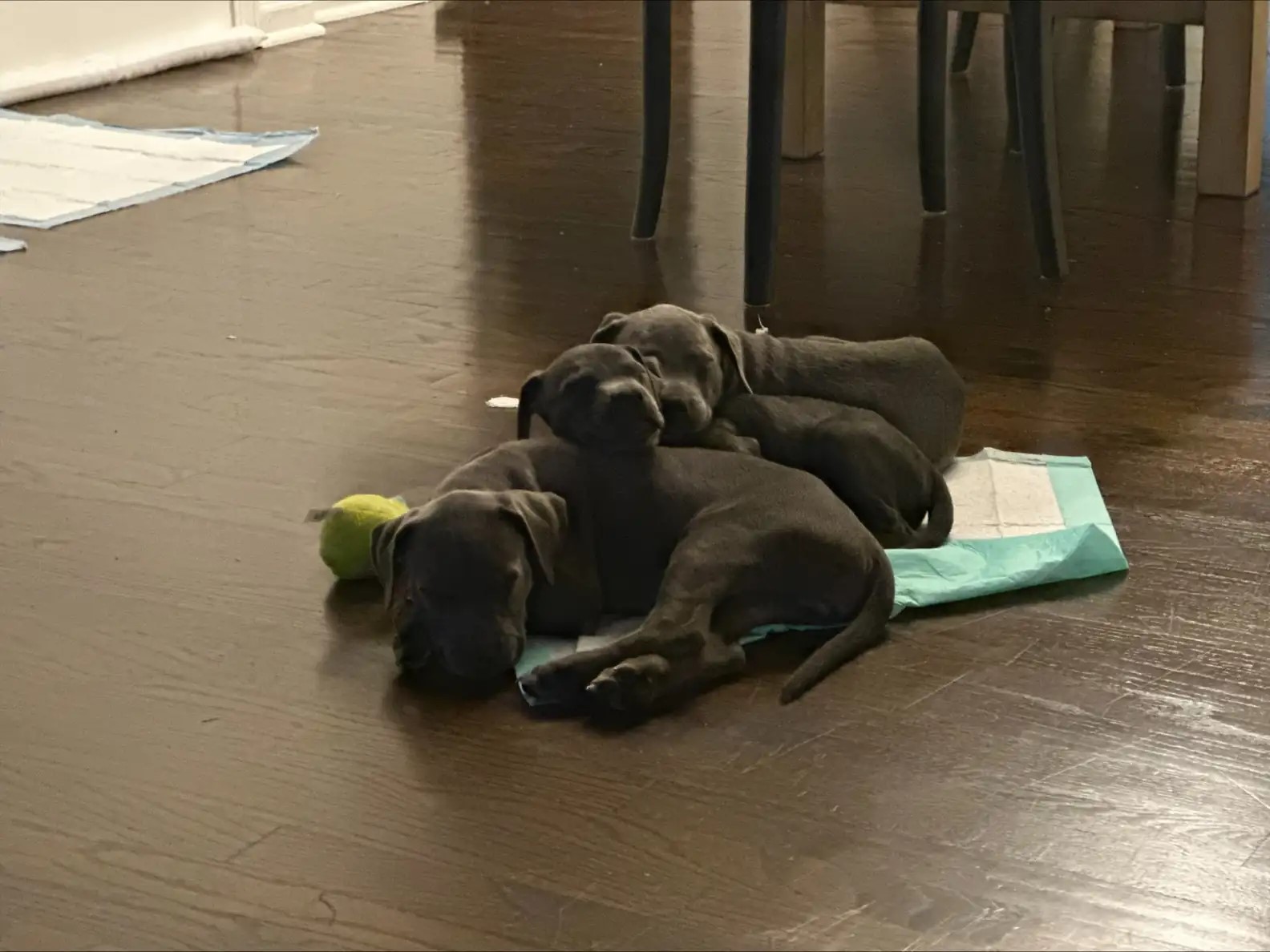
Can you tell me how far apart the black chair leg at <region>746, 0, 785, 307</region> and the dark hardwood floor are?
0.08 metres

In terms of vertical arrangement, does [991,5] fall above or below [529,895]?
above

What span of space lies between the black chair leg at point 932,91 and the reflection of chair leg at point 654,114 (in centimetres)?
47

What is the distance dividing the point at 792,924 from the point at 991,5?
8.76 ft

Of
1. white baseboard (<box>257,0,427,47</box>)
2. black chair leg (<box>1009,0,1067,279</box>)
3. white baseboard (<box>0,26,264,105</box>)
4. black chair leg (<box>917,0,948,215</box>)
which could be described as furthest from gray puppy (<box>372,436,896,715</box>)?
white baseboard (<box>257,0,427,47</box>)

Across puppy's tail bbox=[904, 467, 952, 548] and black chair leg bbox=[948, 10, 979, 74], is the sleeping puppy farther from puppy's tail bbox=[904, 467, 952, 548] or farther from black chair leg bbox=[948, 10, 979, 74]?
black chair leg bbox=[948, 10, 979, 74]

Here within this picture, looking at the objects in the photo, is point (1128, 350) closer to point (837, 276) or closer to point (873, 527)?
point (837, 276)

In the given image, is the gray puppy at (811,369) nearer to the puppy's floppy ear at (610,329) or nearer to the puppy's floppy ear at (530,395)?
the puppy's floppy ear at (610,329)

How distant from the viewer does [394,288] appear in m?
2.65

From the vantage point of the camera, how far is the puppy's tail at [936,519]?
66.4 inches

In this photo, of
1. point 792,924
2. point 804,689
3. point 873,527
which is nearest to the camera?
point 792,924

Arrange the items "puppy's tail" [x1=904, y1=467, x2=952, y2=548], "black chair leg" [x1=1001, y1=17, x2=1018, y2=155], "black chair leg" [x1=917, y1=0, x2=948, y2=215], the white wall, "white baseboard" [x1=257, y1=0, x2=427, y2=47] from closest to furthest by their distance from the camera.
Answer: "puppy's tail" [x1=904, y1=467, x2=952, y2=548] < "black chair leg" [x1=917, y1=0, x2=948, y2=215] < "black chair leg" [x1=1001, y1=17, x2=1018, y2=155] < the white wall < "white baseboard" [x1=257, y1=0, x2=427, y2=47]

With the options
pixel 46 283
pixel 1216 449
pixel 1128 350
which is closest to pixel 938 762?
pixel 1216 449

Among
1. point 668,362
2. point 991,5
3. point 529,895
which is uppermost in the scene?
point 991,5

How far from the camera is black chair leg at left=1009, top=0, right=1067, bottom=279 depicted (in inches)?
104
